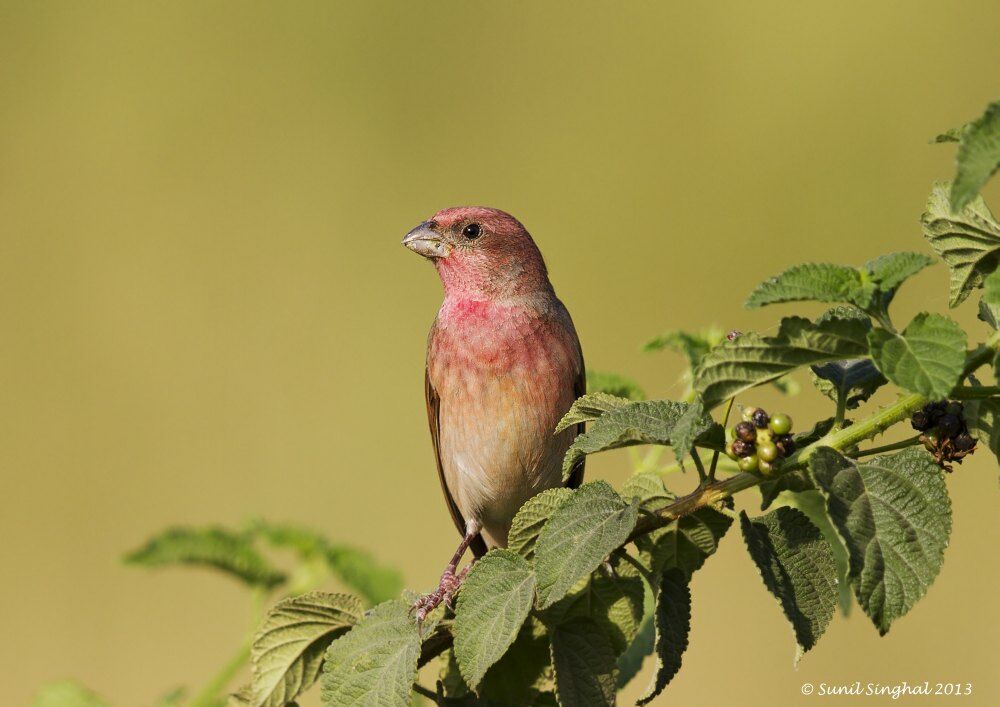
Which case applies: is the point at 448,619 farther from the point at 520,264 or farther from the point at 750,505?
the point at 750,505

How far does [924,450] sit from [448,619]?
0.90 m

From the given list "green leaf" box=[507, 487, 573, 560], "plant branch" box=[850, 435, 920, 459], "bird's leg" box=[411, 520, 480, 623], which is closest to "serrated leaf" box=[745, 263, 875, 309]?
"plant branch" box=[850, 435, 920, 459]

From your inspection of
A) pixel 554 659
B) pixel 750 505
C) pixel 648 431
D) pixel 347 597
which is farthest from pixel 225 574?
pixel 750 505

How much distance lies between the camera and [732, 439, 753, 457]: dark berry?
5.47 feet

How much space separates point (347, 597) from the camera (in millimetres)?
2041

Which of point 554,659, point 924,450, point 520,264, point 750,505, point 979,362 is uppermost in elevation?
point 520,264

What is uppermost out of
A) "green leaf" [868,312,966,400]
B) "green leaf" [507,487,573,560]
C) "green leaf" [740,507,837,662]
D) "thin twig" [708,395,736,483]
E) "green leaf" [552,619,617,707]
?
"green leaf" [868,312,966,400]

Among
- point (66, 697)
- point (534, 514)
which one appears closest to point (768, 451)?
point (534, 514)

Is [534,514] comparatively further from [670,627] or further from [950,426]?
[950,426]

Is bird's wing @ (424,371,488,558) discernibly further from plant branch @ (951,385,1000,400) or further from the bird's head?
plant branch @ (951,385,1000,400)

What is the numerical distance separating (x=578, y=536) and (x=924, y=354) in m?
0.54

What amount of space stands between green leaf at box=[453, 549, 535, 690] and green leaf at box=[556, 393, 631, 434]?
0.23m

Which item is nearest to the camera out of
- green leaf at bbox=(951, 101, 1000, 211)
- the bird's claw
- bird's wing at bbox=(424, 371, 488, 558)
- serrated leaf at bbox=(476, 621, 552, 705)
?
green leaf at bbox=(951, 101, 1000, 211)

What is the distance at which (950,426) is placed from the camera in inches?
63.2
